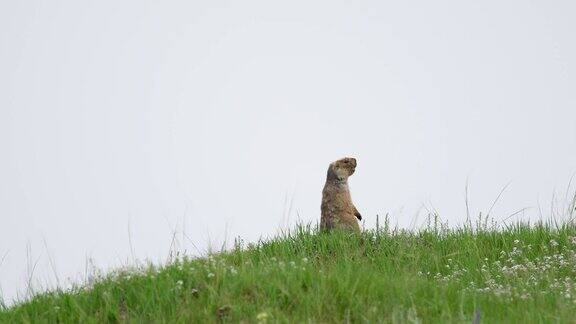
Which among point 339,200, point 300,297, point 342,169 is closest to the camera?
point 300,297

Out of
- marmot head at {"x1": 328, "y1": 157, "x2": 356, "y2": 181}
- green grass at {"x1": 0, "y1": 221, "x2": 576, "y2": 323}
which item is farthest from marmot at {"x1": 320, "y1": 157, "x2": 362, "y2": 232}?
green grass at {"x1": 0, "y1": 221, "x2": 576, "y2": 323}

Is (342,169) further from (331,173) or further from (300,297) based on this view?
(300,297)

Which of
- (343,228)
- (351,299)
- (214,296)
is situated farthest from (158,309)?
(343,228)

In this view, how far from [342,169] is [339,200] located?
553 mm

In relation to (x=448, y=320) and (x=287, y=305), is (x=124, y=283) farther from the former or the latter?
(x=448, y=320)

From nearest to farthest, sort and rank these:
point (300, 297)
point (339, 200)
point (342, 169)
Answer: point (300, 297) < point (339, 200) < point (342, 169)

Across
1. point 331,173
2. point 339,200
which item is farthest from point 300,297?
point 331,173

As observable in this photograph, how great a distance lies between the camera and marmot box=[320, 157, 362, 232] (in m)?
11.8

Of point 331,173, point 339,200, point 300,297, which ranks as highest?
point 331,173

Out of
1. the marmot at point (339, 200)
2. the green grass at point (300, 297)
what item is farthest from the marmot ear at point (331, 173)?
the green grass at point (300, 297)

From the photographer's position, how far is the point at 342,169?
1216cm

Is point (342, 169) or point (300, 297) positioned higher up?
point (342, 169)

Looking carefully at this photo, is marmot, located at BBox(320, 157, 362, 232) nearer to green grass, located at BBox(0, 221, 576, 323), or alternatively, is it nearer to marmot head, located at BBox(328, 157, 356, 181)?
marmot head, located at BBox(328, 157, 356, 181)

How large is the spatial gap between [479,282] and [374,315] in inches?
117
